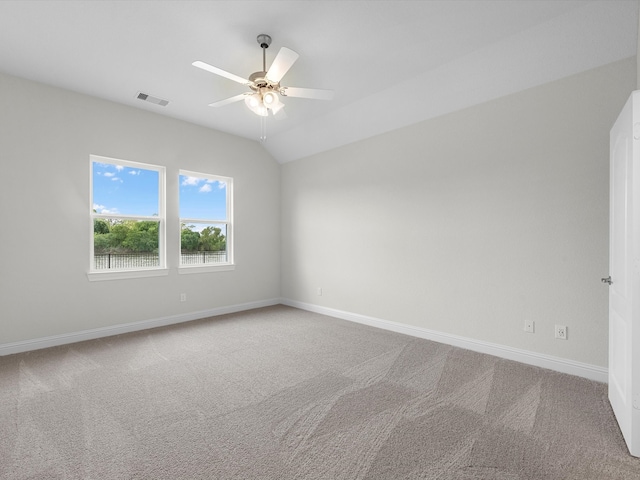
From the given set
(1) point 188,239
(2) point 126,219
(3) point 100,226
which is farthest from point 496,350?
(3) point 100,226

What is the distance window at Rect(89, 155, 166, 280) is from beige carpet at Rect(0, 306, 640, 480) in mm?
1082

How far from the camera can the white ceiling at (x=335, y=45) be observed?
2.32 m

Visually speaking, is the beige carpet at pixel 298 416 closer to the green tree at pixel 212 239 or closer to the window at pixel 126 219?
the window at pixel 126 219

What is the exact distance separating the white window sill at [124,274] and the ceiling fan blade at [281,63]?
301 cm

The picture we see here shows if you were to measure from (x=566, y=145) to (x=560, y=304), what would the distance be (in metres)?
1.42

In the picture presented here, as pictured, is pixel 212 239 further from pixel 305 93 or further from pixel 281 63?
pixel 281 63

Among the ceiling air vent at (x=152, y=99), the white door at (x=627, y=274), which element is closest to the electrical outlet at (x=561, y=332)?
the white door at (x=627, y=274)

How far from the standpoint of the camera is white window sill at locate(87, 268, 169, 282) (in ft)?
12.3

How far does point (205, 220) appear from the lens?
4.81 metres

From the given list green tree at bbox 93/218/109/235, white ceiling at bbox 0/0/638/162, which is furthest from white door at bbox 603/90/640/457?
green tree at bbox 93/218/109/235

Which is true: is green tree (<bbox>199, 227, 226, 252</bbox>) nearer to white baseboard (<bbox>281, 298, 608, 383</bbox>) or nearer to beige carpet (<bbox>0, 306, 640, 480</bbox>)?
beige carpet (<bbox>0, 306, 640, 480</bbox>)

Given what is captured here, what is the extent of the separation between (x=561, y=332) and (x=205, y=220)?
179 inches

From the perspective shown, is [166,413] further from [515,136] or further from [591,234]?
[515,136]

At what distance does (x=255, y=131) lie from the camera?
16.1 ft
